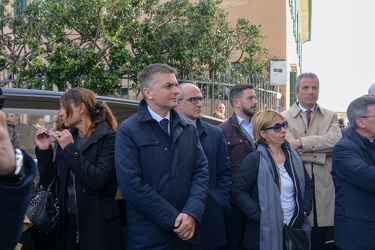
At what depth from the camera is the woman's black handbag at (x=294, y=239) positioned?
421cm

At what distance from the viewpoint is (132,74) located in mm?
11219

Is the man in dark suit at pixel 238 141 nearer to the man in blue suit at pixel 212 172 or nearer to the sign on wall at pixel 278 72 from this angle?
the man in blue suit at pixel 212 172

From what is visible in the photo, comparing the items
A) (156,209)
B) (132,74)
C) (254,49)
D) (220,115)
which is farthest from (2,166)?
(254,49)

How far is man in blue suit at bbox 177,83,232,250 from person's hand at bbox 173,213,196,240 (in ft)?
2.06

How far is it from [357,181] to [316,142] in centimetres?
85

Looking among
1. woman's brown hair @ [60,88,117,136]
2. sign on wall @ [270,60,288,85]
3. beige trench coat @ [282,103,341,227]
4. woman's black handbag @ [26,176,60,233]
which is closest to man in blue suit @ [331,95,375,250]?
beige trench coat @ [282,103,341,227]

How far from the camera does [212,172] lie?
4.36 m

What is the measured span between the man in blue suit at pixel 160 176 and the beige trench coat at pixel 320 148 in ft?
4.98

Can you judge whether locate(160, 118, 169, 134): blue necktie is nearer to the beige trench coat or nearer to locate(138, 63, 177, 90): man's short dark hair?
locate(138, 63, 177, 90): man's short dark hair

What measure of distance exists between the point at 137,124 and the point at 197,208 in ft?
2.37

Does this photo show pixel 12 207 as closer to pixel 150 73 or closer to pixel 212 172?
pixel 150 73

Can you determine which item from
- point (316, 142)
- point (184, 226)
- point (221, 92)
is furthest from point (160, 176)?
point (221, 92)

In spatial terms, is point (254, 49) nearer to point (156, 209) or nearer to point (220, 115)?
point (220, 115)

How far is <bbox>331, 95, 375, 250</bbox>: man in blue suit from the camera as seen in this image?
13.3 feet
